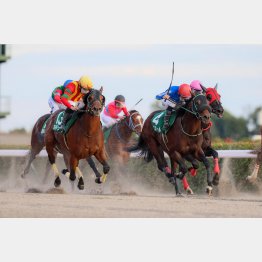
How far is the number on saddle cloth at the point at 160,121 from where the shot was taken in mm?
14023

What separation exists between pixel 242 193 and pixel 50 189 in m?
2.84

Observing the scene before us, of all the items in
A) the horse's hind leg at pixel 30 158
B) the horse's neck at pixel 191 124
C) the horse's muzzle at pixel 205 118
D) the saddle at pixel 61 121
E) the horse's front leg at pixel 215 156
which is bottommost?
the horse's hind leg at pixel 30 158

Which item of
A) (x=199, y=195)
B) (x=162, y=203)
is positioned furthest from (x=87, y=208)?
(x=199, y=195)

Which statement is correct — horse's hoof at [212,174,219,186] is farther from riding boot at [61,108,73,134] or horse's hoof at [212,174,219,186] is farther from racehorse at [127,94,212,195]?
riding boot at [61,108,73,134]

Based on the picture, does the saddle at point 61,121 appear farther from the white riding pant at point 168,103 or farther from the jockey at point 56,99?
the white riding pant at point 168,103

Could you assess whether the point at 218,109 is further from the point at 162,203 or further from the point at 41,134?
the point at 41,134

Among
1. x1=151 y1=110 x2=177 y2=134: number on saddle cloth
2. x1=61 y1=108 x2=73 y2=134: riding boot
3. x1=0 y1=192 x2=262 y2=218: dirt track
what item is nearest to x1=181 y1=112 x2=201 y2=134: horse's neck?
x1=151 y1=110 x2=177 y2=134: number on saddle cloth

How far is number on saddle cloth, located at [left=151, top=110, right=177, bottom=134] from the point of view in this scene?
46.0 feet

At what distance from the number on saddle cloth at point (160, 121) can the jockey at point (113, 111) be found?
125 cm

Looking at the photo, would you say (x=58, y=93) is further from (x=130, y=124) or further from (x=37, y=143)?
(x=37, y=143)

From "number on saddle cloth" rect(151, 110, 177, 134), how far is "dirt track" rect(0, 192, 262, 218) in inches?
40.5

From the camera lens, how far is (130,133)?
51.3ft

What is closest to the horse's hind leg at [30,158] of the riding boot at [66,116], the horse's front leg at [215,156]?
the riding boot at [66,116]

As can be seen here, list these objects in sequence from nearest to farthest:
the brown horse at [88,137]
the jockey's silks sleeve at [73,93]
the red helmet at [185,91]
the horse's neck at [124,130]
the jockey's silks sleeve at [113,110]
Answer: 1. the brown horse at [88,137]
2. the jockey's silks sleeve at [73,93]
3. the red helmet at [185,91]
4. the horse's neck at [124,130]
5. the jockey's silks sleeve at [113,110]
